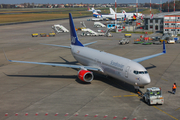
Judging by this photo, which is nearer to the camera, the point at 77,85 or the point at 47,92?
the point at 47,92

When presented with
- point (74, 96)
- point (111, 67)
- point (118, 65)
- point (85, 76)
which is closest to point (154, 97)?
point (118, 65)

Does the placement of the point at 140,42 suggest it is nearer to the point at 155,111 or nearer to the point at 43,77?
the point at 43,77

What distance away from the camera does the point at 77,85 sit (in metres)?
39.2

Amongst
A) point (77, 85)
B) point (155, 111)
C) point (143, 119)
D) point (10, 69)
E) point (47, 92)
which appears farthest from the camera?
point (10, 69)

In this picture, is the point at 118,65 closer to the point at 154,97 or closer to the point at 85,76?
the point at 85,76

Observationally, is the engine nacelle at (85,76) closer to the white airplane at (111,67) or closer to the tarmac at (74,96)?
the white airplane at (111,67)

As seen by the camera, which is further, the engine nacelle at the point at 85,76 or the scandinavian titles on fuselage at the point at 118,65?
the engine nacelle at the point at 85,76

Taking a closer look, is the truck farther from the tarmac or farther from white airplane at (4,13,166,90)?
white airplane at (4,13,166,90)

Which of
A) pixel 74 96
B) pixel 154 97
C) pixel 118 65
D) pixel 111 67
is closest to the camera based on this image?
pixel 154 97

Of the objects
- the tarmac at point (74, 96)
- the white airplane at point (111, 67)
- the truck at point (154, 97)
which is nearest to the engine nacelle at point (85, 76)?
the white airplane at point (111, 67)

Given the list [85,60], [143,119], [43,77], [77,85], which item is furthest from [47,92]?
[143,119]

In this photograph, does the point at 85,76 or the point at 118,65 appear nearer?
the point at 118,65

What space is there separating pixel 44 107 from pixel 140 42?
2429 inches

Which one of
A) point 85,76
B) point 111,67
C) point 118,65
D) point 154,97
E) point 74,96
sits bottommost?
point 74,96
